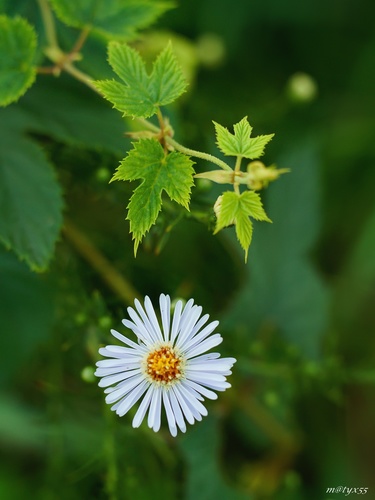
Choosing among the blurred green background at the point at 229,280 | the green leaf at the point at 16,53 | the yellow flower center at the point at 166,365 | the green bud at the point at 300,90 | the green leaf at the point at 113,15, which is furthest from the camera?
the green bud at the point at 300,90

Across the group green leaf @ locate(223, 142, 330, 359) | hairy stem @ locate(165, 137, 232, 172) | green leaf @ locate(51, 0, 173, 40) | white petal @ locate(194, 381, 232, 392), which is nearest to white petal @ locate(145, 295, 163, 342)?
white petal @ locate(194, 381, 232, 392)

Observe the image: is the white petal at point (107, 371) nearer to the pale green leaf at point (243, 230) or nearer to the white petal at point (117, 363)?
the white petal at point (117, 363)

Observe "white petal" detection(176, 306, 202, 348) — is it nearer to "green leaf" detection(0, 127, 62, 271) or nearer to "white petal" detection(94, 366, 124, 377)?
"white petal" detection(94, 366, 124, 377)

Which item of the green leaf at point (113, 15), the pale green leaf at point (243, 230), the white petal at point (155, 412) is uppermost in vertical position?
the green leaf at point (113, 15)

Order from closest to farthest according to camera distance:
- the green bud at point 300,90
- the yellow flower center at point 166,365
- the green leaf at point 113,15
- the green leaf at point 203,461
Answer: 1. the yellow flower center at point 166,365
2. the green leaf at point 113,15
3. the green leaf at point 203,461
4. the green bud at point 300,90

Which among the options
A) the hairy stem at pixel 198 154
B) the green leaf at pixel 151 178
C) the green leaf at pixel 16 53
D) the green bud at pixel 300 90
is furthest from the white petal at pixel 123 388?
the green bud at pixel 300 90

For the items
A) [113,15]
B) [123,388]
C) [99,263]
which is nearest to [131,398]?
[123,388]
